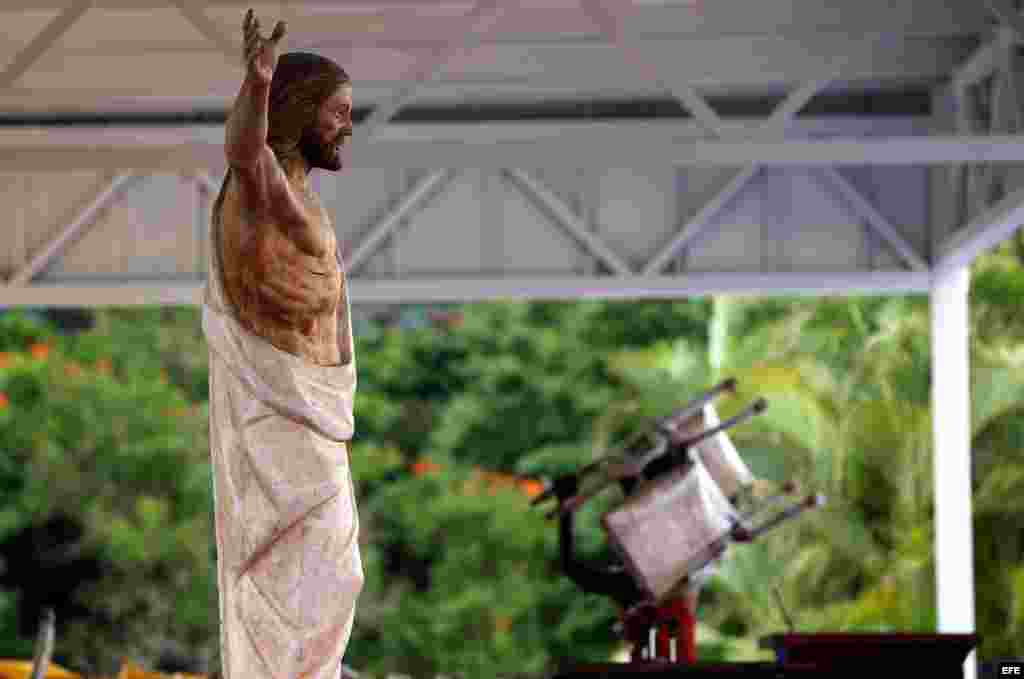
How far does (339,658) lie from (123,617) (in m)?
22.0

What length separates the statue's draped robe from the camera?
413cm

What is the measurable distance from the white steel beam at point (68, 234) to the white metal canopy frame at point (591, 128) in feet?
0.06

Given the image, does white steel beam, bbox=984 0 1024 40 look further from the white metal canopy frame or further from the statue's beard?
the statue's beard

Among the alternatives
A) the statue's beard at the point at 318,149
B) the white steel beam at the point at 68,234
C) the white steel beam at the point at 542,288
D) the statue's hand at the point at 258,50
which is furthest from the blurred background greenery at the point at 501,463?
the statue's hand at the point at 258,50

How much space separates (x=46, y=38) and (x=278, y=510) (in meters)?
7.91

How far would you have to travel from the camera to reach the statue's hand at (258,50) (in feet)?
12.9

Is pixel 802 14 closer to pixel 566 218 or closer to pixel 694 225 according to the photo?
pixel 694 225

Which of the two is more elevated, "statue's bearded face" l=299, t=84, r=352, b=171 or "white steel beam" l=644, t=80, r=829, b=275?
"white steel beam" l=644, t=80, r=829, b=275

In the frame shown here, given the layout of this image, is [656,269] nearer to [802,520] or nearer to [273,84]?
[802,520]

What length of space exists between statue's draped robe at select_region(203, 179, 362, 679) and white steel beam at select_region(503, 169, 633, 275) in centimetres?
1223

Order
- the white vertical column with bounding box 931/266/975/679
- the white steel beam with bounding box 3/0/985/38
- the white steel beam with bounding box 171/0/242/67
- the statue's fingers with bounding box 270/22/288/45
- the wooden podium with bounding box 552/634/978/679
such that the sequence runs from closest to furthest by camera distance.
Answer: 1. the statue's fingers with bounding box 270/22/288/45
2. the wooden podium with bounding box 552/634/978/679
3. the white steel beam with bounding box 171/0/242/67
4. the white steel beam with bounding box 3/0/985/38
5. the white vertical column with bounding box 931/266/975/679

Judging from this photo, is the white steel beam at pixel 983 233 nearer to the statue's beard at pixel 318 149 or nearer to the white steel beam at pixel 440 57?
the white steel beam at pixel 440 57

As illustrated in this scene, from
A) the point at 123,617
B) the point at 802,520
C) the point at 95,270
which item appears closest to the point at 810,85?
the point at 95,270

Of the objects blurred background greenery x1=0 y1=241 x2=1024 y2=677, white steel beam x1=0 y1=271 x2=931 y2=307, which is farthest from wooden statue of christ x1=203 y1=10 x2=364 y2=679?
blurred background greenery x1=0 y1=241 x2=1024 y2=677
